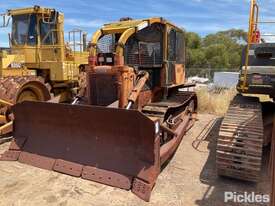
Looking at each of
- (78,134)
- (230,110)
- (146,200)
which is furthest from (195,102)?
(146,200)

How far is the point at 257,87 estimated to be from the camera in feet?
17.1

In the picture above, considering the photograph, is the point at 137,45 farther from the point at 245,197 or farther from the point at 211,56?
the point at 211,56

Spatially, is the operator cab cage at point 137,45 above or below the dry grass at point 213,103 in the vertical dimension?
above

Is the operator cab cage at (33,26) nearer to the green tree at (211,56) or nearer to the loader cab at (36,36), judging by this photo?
the loader cab at (36,36)

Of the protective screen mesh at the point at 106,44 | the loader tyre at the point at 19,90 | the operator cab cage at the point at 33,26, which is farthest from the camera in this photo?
the operator cab cage at the point at 33,26

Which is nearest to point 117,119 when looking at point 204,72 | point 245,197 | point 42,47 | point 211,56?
point 245,197

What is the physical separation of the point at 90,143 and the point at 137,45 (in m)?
2.16

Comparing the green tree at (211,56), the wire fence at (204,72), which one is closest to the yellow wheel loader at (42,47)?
the wire fence at (204,72)

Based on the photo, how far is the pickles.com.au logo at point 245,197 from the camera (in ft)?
13.9

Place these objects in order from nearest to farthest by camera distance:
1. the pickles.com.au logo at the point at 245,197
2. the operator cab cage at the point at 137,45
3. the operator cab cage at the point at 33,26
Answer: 1. the pickles.com.au logo at the point at 245,197
2. the operator cab cage at the point at 137,45
3. the operator cab cage at the point at 33,26

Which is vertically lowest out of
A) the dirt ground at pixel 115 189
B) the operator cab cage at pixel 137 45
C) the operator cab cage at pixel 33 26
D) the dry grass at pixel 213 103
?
the dirt ground at pixel 115 189

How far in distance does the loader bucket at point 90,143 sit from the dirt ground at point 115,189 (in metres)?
0.16

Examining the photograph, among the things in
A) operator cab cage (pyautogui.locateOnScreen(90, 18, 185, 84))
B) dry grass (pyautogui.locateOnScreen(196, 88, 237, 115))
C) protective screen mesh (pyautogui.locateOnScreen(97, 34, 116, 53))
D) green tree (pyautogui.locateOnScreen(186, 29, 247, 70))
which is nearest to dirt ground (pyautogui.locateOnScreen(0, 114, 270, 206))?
operator cab cage (pyautogui.locateOnScreen(90, 18, 185, 84))

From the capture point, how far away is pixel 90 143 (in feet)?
16.6
